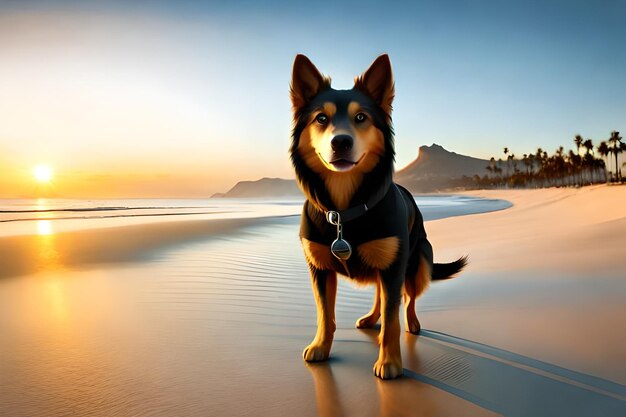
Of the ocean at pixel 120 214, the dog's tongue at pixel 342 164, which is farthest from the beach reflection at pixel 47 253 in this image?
the dog's tongue at pixel 342 164

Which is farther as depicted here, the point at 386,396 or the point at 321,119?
the point at 321,119

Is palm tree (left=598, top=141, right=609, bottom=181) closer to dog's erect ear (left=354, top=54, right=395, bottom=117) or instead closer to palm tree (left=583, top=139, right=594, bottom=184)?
palm tree (left=583, top=139, right=594, bottom=184)

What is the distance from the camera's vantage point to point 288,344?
340 centimetres

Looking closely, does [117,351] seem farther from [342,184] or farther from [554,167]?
[554,167]

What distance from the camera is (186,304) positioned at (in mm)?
4578

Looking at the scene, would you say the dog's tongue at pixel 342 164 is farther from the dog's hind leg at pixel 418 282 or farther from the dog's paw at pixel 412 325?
the dog's paw at pixel 412 325

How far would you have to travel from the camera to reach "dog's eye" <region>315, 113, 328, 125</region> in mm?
2727

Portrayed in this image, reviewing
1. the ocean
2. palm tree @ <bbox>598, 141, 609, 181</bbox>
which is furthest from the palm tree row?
the ocean

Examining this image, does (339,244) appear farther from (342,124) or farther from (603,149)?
(603,149)

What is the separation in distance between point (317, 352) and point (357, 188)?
1.15 meters

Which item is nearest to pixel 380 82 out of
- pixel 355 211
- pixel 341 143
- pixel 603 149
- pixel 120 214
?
pixel 341 143

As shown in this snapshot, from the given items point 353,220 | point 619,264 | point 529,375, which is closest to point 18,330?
point 353,220

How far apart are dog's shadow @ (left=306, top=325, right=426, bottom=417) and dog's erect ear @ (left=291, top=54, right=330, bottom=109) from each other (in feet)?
5.60

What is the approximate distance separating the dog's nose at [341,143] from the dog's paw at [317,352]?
1367 mm
